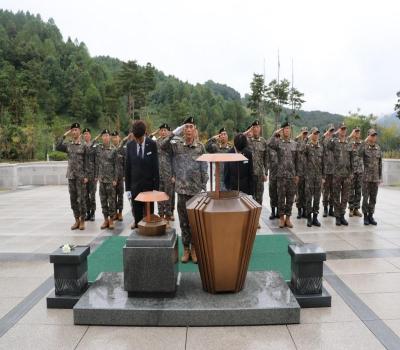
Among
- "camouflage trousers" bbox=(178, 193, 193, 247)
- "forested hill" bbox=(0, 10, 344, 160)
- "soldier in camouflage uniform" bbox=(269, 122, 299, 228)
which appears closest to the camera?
"camouflage trousers" bbox=(178, 193, 193, 247)

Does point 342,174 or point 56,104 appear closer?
point 342,174

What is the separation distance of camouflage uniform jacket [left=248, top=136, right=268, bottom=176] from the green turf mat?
1.20 meters

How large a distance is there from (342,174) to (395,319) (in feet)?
13.0

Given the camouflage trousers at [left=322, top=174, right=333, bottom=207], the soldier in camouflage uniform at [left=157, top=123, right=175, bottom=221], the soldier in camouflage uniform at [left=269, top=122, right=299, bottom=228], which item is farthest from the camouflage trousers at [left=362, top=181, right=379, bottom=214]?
the soldier in camouflage uniform at [left=157, top=123, right=175, bottom=221]

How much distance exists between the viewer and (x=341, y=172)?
7.01 m

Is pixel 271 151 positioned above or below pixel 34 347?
above

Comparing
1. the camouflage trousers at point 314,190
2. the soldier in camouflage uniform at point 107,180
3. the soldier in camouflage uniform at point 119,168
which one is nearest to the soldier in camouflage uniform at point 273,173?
the camouflage trousers at point 314,190

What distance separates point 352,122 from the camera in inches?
1670

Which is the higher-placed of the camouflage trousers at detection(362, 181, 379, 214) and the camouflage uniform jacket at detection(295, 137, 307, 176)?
the camouflage uniform jacket at detection(295, 137, 307, 176)

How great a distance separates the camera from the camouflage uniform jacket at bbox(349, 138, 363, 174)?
7.15 meters

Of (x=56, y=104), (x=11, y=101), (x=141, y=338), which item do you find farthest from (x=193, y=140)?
(x=56, y=104)

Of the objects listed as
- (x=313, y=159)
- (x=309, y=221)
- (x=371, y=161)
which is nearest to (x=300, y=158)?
(x=313, y=159)

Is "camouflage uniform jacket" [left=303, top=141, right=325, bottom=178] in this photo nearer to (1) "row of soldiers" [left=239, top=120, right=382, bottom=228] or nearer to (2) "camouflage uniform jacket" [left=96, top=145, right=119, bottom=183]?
(1) "row of soldiers" [left=239, top=120, right=382, bottom=228]

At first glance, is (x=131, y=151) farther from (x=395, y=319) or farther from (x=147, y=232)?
(x=395, y=319)
